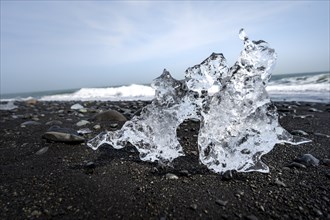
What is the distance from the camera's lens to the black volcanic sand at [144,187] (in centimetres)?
193

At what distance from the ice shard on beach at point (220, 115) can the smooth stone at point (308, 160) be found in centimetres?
21

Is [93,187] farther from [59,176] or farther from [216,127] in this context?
[216,127]

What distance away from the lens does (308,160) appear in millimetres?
2869

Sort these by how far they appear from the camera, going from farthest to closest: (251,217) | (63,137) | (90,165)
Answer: (63,137)
(90,165)
(251,217)

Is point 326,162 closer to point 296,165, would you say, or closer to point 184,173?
point 296,165

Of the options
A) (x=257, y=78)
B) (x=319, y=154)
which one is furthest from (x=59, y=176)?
(x=319, y=154)

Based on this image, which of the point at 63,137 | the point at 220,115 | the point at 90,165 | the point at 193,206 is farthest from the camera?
the point at 63,137

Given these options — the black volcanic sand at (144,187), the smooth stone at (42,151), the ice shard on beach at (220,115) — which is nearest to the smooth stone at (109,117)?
the black volcanic sand at (144,187)

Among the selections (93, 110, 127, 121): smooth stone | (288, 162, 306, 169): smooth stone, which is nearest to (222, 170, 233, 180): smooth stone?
(288, 162, 306, 169): smooth stone

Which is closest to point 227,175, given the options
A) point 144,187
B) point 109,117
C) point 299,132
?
point 144,187

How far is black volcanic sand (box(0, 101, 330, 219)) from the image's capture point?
1.93m

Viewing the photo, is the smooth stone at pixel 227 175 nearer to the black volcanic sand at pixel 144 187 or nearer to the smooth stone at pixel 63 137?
the black volcanic sand at pixel 144 187

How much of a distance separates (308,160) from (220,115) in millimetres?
1098

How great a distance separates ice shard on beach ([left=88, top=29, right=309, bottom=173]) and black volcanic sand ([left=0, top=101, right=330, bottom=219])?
17 cm
